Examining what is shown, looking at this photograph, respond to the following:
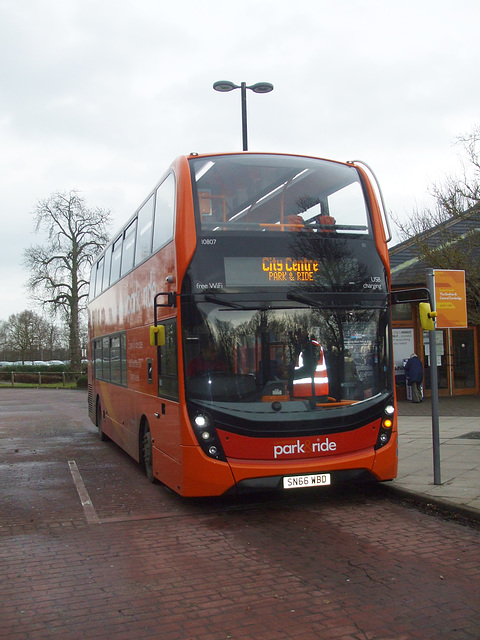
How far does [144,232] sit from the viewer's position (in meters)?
10.1

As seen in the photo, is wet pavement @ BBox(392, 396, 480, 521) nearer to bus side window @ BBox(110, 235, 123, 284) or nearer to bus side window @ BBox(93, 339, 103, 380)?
bus side window @ BBox(110, 235, 123, 284)

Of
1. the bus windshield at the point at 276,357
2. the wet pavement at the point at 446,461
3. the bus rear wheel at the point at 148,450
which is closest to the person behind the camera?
the bus windshield at the point at 276,357

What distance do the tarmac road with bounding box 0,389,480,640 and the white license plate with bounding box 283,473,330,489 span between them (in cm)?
36

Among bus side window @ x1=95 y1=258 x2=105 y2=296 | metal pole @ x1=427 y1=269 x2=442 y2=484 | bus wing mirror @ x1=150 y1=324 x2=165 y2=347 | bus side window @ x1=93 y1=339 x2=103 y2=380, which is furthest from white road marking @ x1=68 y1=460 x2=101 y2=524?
bus side window @ x1=95 y1=258 x2=105 y2=296

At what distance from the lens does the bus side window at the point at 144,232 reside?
9.65m

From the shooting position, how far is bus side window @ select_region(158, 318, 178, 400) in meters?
7.91

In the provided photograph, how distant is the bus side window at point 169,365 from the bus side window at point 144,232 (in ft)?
5.50

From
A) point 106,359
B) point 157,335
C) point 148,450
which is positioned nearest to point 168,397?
point 157,335

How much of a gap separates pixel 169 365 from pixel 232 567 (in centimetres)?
303

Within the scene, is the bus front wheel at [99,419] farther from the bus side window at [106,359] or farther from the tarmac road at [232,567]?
the tarmac road at [232,567]

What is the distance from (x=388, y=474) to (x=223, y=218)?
11.6 ft

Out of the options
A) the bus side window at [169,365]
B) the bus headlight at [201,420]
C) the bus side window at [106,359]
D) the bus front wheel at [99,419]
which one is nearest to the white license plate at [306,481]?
the bus headlight at [201,420]

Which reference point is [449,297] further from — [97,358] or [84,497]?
[97,358]

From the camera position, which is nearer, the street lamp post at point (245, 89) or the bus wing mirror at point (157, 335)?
the bus wing mirror at point (157, 335)
